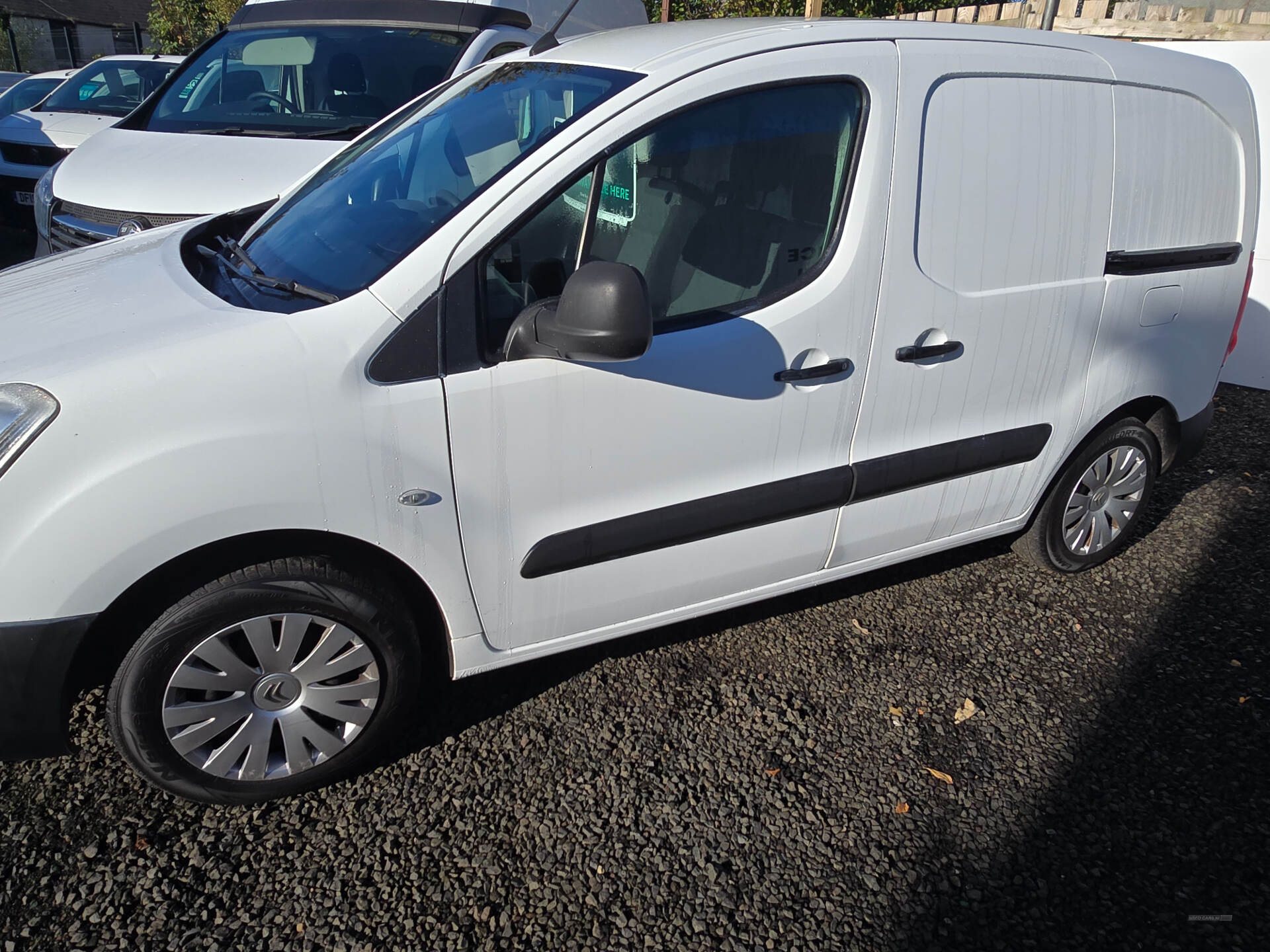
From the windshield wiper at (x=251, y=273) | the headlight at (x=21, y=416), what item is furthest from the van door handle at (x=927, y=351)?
the headlight at (x=21, y=416)

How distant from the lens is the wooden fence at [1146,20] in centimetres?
554

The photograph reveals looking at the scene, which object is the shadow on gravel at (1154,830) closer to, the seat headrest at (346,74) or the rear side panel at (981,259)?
the rear side panel at (981,259)

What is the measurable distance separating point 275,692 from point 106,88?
880 cm

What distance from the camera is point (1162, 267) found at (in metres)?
3.01

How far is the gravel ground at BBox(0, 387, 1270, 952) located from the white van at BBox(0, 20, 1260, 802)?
231 mm

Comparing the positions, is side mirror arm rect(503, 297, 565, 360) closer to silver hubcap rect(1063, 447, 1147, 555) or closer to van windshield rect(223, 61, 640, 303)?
van windshield rect(223, 61, 640, 303)

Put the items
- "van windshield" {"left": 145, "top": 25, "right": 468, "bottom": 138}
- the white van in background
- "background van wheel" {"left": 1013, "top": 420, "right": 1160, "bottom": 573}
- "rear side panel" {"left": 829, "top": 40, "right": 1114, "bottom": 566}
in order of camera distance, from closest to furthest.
A: "rear side panel" {"left": 829, "top": 40, "right": 1114, "bottom": 566} < "background van wheel" {"left": 1013, "top": 420, "right": 1160, "bottom": 573} < "van windshield" {"left": 145, "top": 25, "right": 468, "bottom": 138} < the white van in background

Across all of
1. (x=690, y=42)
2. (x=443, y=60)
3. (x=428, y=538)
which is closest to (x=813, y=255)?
(x=690, y=42)

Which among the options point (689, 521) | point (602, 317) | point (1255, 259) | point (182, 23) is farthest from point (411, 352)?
point (182, 23)

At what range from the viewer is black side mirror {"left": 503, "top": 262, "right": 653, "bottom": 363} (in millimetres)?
1937

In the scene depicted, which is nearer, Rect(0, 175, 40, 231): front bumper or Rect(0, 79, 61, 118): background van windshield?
Rect(0, 175, 40, 231): front bumper

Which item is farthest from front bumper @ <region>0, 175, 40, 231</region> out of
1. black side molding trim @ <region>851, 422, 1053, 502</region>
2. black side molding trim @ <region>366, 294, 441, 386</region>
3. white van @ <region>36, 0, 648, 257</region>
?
black side molding trim @ <region>851, 422, 1053, 502</region>

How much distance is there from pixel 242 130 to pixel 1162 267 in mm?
4253

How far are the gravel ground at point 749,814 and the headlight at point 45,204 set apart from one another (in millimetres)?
2939
